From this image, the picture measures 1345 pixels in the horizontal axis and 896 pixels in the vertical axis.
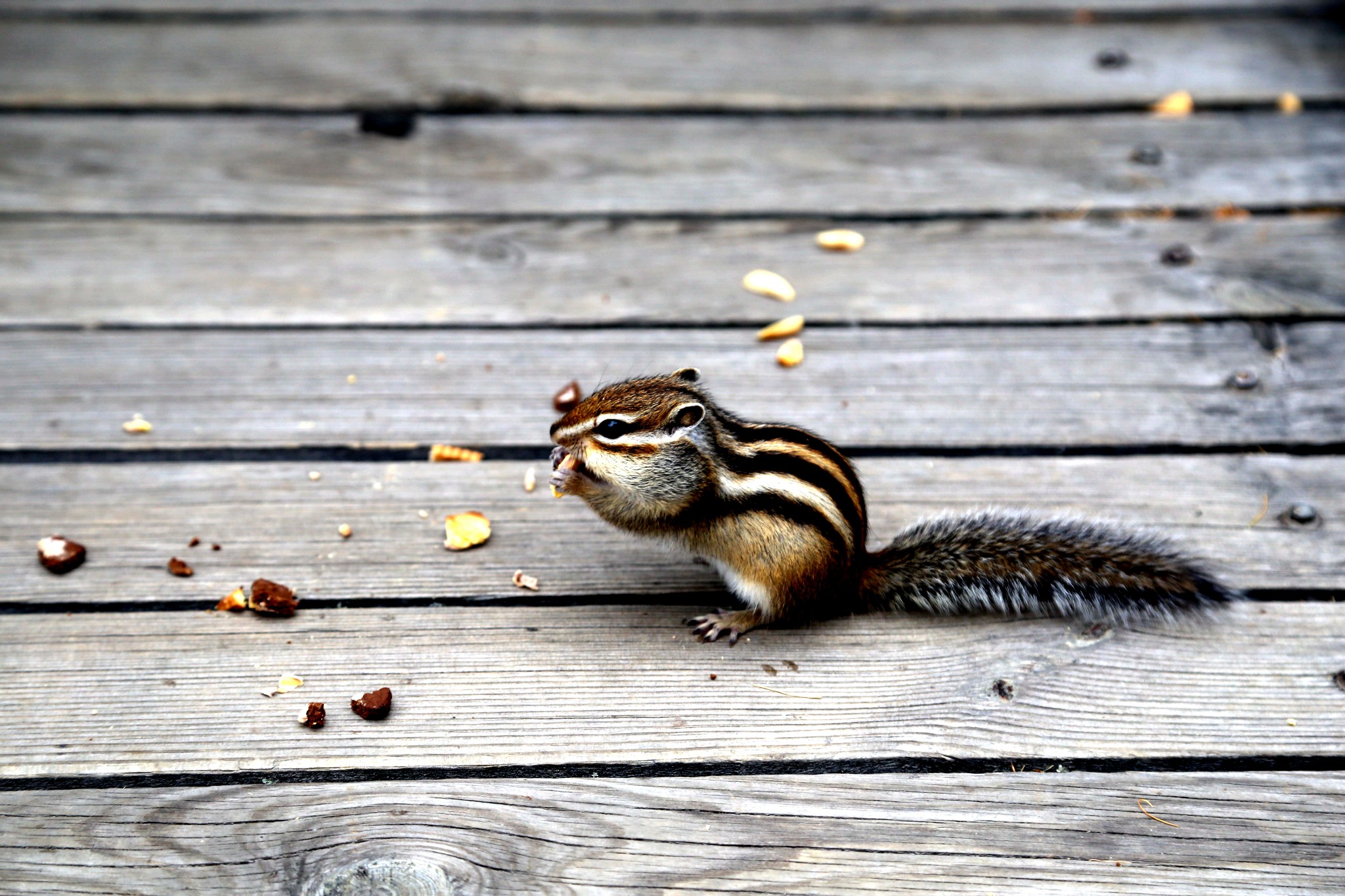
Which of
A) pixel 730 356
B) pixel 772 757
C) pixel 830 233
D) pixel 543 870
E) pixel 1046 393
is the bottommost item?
pixel 543 870

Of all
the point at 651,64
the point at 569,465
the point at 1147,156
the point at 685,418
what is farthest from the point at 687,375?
the point at 1147,156

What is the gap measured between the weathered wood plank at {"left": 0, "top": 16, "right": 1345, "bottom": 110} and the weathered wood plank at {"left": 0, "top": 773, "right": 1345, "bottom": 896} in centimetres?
213

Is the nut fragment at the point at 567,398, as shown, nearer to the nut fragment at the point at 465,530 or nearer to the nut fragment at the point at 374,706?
the nut fragment at the point at 465,530

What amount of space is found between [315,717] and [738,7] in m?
2.71

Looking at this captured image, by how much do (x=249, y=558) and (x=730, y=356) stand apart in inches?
44.3

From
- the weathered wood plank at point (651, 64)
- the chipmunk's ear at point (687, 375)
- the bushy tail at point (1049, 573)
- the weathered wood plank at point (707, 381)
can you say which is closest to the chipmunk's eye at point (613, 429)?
the chipmunk's ear at point (687, 375)

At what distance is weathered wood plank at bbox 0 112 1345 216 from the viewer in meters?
2.86

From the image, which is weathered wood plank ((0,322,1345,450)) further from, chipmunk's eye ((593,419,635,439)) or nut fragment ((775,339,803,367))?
chipmunk's eye ((593,419,635,439))

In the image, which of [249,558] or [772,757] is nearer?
[772,757]

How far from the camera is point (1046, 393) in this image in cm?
239

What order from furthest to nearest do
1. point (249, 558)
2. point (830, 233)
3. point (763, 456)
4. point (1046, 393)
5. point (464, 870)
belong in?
1. point (830, 233)
2. point (1046, 393)
3. point (249, 558)
4. point (763, 456)
5. point (464, 870)

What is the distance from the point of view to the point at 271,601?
193cm

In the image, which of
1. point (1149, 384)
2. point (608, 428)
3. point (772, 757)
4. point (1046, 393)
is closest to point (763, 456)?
point (608, 428)

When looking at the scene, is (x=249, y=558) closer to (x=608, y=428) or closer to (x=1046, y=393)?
(x=608, y=428)
